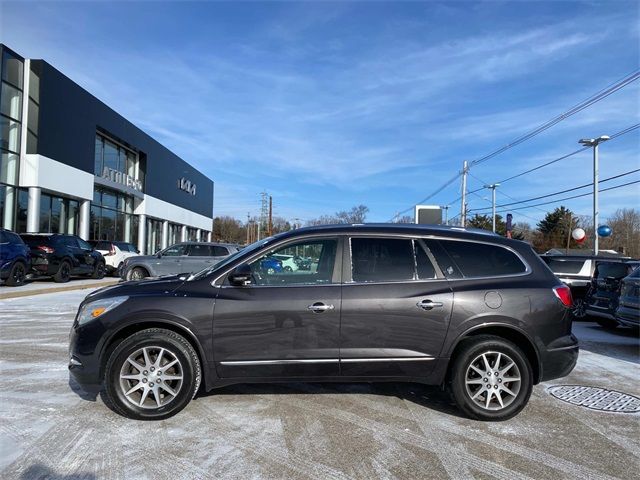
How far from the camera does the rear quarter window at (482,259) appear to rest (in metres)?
4.79

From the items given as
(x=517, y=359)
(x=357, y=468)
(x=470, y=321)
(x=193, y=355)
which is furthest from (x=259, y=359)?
(x=517, y=359)

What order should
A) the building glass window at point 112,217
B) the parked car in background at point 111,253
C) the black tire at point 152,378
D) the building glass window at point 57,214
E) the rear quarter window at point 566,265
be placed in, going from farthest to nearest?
the building glass window at point 112,217 < the building glass window at point 57,214 < the parked car in background at point 111,253 < the rear quarter window at point 566,265 < the black tire at point 152,378

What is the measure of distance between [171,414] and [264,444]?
102 cm

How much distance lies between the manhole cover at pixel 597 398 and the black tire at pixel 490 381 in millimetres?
1065

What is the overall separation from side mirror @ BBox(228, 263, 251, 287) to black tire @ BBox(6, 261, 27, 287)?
487 inches

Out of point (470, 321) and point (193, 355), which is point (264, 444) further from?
point (470, 321)

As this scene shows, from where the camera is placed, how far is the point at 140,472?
341 cm

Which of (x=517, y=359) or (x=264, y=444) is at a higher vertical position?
(x=517, y=359)

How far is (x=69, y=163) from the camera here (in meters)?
24.7

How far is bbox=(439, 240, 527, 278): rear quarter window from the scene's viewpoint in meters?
4.79

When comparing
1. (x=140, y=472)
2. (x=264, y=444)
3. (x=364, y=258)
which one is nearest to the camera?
(x=140, y=472)

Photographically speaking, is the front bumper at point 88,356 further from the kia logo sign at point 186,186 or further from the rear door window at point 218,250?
the kia logo sign at point 186,186

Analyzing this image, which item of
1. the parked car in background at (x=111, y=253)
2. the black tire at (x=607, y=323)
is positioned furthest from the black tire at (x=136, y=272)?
the black tire at (x=607, y=323)

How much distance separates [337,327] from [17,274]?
44.1 ft
